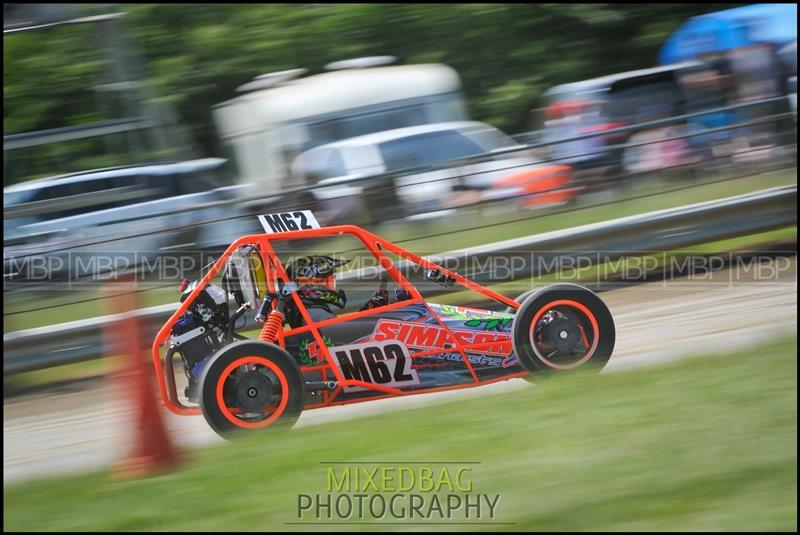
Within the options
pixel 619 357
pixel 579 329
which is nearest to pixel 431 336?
pixel 579 329

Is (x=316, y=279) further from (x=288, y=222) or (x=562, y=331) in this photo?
(x=562, y=331)

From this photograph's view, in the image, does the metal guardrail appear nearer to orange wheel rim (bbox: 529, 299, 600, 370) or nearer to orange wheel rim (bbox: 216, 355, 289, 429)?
orange wheel rim (bbox: 529, 299, 600, 370)

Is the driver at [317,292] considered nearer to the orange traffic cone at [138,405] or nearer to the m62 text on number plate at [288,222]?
the m62 text on number plate at [288,222]

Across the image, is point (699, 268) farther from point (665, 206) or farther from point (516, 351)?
point (516, 351)

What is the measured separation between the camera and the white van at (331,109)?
1062 cm

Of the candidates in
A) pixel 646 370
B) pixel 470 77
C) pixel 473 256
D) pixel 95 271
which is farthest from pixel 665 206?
pixel 470 77

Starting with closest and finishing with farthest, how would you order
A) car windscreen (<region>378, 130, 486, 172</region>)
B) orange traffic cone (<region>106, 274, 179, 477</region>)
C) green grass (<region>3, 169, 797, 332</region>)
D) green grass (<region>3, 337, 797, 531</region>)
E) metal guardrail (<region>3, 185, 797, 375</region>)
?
green grass (<region>3, 337, 797, 531</region>) < orange traffic cone (<region>106, 274, 179, 477</region>) < green grass (<region>3, 169, 797, 332</region>) < metal guardrail (<region>3, 185, 797, 375</region>) < car windscreen (<region>378, 130, 486, 172</region>)

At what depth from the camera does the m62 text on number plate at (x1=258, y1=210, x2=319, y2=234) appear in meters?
4.73

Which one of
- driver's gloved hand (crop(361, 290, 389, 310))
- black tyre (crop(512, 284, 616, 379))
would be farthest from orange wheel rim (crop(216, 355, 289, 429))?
black tyre (crop(512, 284, 616, 379))

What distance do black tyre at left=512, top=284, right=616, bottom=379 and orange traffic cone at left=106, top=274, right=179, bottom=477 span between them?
1.76 meters

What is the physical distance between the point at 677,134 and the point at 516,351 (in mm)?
3876

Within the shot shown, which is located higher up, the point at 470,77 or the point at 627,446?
the point at 470,77

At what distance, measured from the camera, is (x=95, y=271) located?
688 cm

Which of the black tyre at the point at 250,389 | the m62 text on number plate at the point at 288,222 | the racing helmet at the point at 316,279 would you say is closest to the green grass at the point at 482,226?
the racing helmet at the point at 316,279
